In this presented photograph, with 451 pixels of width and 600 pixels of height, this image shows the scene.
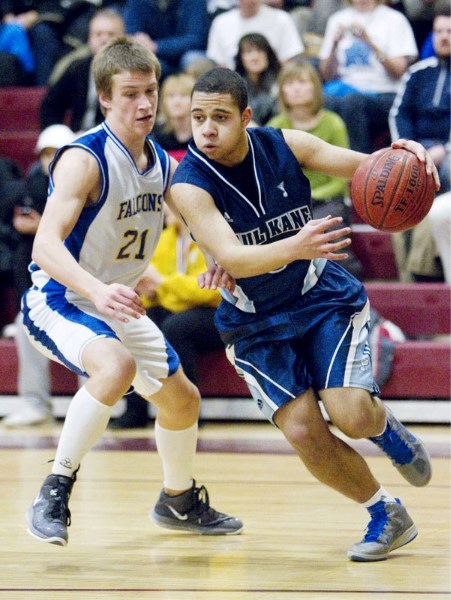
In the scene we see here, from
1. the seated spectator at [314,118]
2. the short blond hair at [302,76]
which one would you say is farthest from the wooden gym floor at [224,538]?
the short blond hair at [302,76]

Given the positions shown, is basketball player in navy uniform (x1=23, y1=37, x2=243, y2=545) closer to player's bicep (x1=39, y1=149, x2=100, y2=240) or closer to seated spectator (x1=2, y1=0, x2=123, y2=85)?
player's bicep (x1=39, y1=149, x2=100, y2=240)

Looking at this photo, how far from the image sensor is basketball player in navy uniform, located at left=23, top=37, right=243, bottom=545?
3.74 metres

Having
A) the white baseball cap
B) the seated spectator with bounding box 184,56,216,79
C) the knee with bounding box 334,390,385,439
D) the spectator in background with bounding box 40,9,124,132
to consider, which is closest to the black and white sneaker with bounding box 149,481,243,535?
the knee with bounding box 334,390,385,439

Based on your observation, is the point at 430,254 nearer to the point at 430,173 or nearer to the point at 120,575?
the point at 430,173

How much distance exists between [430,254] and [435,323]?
443 mm

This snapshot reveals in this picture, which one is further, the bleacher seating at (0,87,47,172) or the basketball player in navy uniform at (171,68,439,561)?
the bleacher seating at (0,87,47,172)

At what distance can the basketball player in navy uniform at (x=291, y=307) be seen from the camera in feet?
12.2

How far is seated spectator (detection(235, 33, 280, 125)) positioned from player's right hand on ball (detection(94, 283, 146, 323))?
4.40 meters

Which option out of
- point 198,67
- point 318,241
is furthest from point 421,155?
point 198,67

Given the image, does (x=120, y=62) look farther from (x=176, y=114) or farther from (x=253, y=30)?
(x=253, y=30)

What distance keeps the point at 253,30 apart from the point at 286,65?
1.38 m

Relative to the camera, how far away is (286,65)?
23.8 ft

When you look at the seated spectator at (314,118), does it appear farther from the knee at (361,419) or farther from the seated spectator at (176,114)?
the knee at (361,419)

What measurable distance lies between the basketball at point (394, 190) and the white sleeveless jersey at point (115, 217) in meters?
0.85
